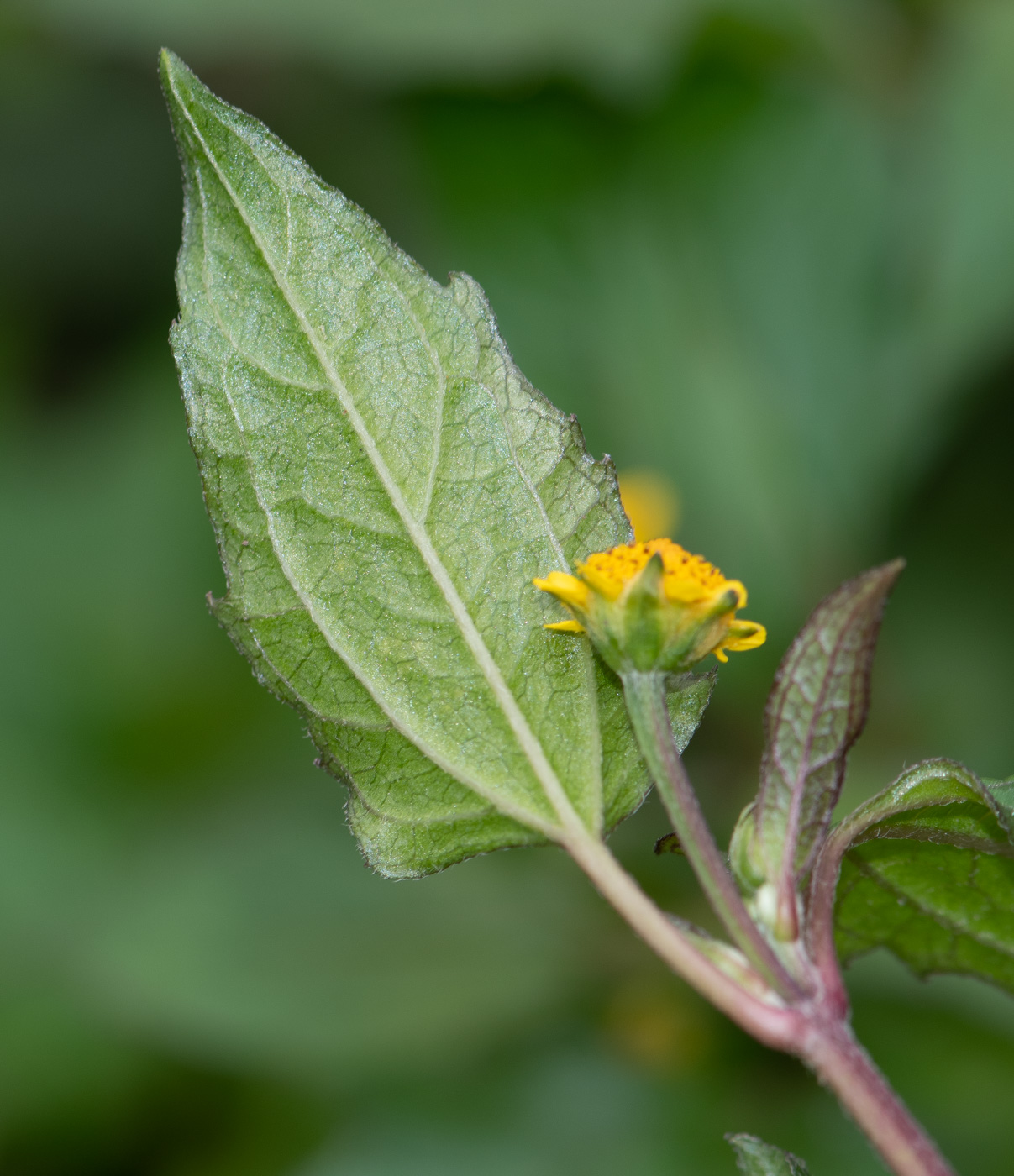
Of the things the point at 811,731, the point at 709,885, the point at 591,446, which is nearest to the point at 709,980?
the point at 709,885

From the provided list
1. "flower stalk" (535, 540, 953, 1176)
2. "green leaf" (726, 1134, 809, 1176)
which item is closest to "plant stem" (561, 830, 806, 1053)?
"flower stalk" (535, 540, 953, 1176)

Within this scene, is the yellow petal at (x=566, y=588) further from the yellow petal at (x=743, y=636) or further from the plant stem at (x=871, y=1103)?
the plant stem at (x=871, y=1103)

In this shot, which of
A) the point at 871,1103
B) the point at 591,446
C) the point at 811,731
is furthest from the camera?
the point at 591,446

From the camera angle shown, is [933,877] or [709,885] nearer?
[709,885]

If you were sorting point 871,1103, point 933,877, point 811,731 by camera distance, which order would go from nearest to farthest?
point 871,1103 → point 811,731 → point 933,877

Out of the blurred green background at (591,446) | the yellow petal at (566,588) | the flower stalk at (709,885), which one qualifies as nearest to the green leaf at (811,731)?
the flower stalk at (709,885)

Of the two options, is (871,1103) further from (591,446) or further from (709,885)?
(591,446)

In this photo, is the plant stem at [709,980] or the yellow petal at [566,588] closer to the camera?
the plant stem at [709,980]
